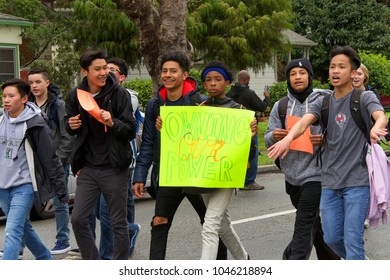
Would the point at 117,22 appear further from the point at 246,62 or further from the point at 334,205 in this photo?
the point at 334,205

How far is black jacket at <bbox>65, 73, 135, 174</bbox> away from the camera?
641 cm

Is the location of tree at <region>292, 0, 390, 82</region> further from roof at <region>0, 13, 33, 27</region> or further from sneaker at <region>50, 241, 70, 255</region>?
sneaker at <region>50, 241, 70, 255</region>

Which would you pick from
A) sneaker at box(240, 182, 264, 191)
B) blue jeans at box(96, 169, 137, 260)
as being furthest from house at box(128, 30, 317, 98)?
blue jeans at box(96, 169, 137, 260)

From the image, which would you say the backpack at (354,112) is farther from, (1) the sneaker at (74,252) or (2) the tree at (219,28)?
(2) the tree at (219,28)

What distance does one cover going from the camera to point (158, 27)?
16.1 metres

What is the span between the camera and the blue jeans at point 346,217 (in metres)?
5.76

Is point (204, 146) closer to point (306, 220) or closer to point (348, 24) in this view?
point (306, 220)

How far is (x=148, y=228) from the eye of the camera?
9617 millimetres

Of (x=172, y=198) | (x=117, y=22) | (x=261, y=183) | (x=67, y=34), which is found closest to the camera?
(x=172, y=198)

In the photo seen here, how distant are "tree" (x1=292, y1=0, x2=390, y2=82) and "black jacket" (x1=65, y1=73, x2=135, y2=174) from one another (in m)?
35.9

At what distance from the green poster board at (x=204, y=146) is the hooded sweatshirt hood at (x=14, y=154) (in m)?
1.17
